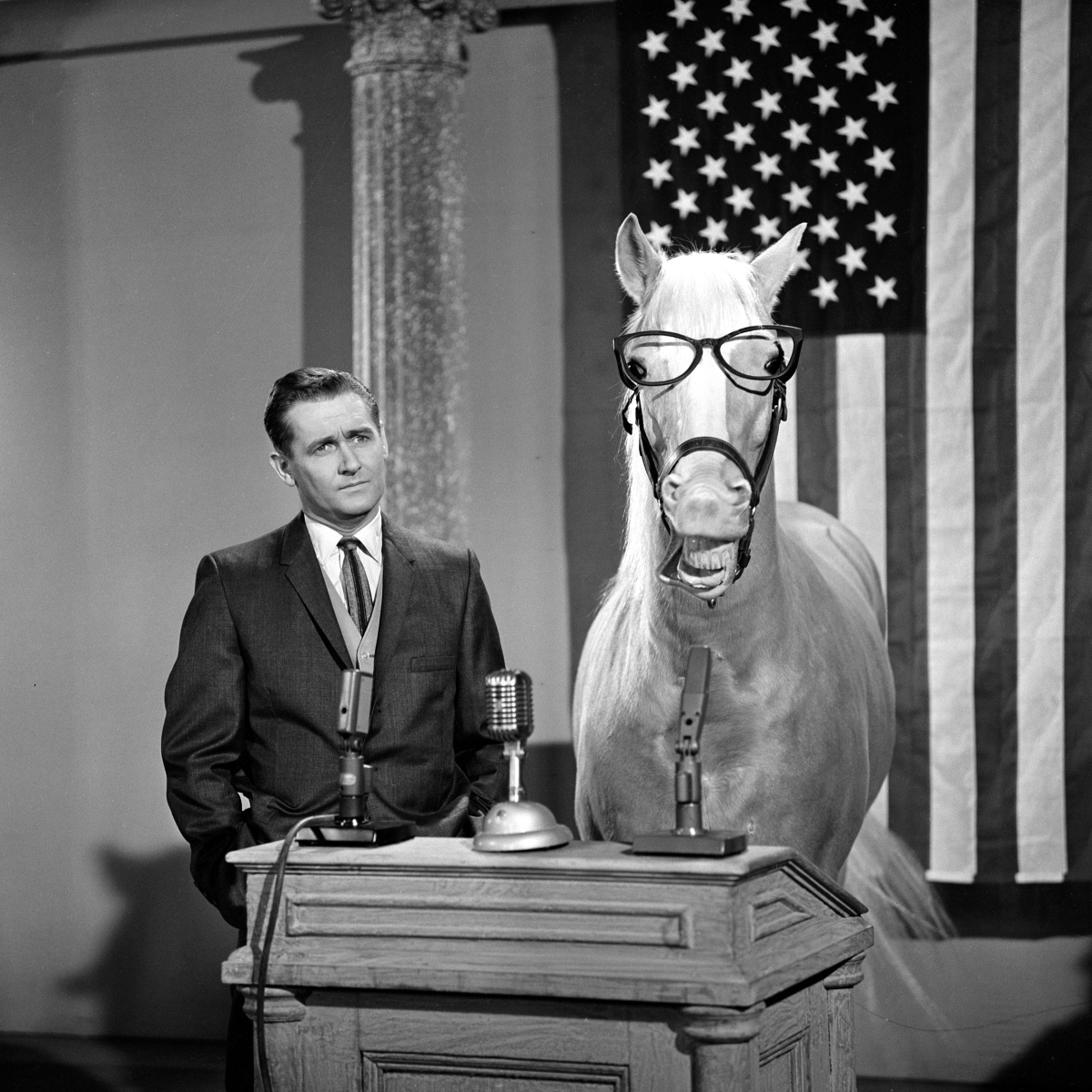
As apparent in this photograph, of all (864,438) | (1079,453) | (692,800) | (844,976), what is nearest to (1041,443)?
(1079,453)

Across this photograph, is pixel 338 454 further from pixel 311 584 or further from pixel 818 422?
pixel 818 422

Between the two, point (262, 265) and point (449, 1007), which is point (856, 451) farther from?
point (449, 1007)

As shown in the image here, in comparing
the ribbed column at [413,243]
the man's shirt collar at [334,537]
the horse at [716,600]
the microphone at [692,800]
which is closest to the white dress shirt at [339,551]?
the man's shirt collar at [334,537]

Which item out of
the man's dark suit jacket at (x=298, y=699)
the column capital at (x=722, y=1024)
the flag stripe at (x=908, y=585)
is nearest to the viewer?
the column capital at (x=722, y=1024)

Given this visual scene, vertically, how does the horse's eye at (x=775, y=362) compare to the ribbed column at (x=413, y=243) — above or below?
below

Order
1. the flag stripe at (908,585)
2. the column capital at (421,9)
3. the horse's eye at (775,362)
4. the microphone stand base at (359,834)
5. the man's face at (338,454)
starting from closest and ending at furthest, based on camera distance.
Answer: the microphone stand base at (359,834) → the man's face at (338,454) → the horse's eye at (775,362) → the flag stripe at (908,585) → the column capital at (421,9)

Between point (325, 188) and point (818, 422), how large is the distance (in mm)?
1786

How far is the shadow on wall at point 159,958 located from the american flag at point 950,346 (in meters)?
2.30

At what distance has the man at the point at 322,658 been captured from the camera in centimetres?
256

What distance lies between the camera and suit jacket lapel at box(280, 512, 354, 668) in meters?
2.62

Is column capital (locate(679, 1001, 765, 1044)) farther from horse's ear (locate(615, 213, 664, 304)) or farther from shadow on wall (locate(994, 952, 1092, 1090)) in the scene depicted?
shadow on wall (locate(994, 952, 1092, 1090))

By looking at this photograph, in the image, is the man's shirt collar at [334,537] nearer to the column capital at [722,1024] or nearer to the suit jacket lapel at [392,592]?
the suit jacket lapel at [392,592]

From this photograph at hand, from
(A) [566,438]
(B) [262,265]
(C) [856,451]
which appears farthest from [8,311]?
(C) [856,451]

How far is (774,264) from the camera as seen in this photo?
3.04m
